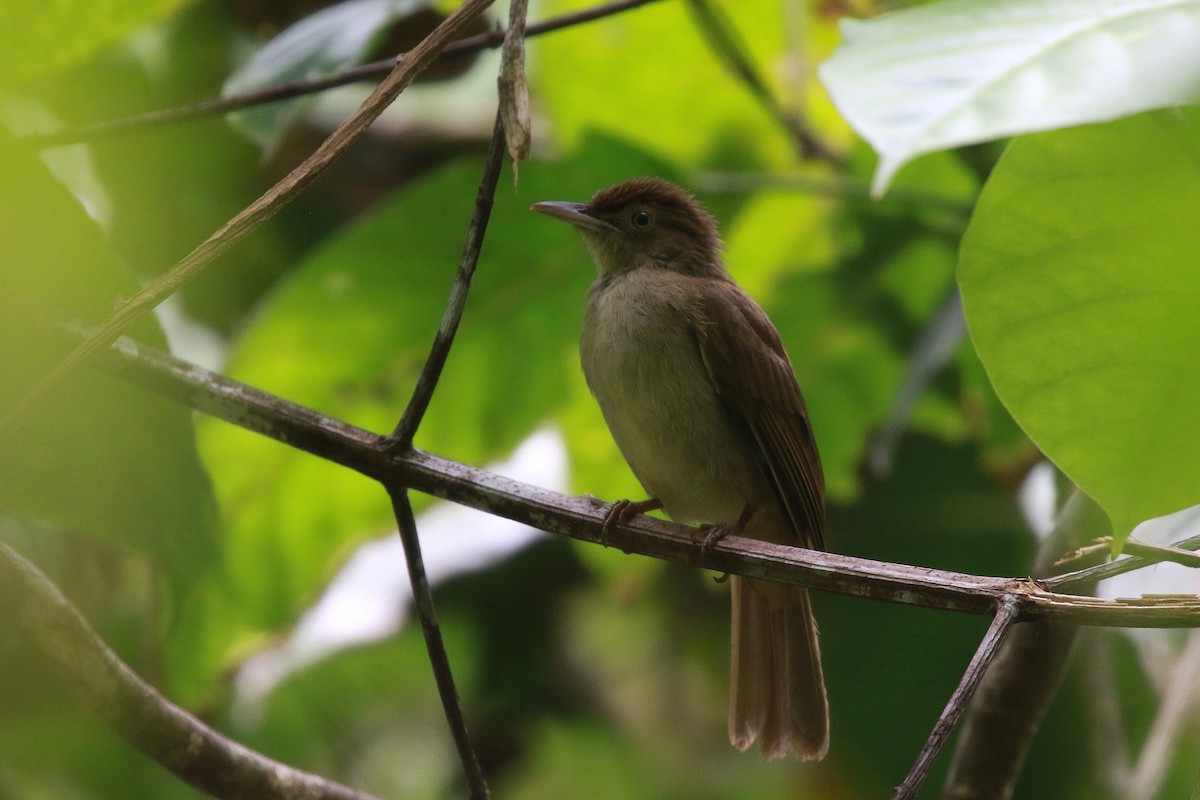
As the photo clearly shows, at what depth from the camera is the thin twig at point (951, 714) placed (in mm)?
1412

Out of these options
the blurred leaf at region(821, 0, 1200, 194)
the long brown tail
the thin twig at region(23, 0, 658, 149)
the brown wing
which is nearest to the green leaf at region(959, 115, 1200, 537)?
Result: the blurred leaf at region(821, 0, 1200, 194)

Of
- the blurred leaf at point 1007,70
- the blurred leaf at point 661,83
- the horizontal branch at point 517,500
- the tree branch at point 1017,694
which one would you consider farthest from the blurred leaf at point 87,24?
the tree branch at point 1017,694

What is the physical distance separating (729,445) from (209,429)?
4.65 feet

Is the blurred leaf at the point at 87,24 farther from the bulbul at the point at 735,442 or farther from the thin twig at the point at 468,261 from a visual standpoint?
the bulbul at the point at 735,442

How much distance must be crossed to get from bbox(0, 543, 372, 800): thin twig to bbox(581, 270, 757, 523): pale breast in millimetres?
1400

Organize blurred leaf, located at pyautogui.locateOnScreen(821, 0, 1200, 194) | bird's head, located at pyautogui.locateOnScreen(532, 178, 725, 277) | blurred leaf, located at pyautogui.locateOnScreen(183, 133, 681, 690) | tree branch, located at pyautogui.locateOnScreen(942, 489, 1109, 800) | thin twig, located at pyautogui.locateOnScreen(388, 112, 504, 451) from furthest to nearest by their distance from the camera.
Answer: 1. bird's head, located at pyautogui.locateOnScreen(532, 178, 725, 277)
2. blurred leaf, located at pyautogui.locateOnScreen(183, 133, 681, 690)
3. tree branch, located at pyautogui.locateOnScreen(942, 489, 1109, 800)
4. thin twig, located at pyautogui.locateOnScreen(388, 112, 504, 451)
5. blurred leaf, located at pyautogui.locateOnScreen(821, 0, 1200, 194)

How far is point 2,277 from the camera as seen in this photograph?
3.00ft

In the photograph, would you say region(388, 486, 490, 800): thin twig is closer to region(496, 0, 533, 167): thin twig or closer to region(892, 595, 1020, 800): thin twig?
region(496, 0, 533, 167): thin twig

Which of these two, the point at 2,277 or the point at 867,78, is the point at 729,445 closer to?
the point at 867,78

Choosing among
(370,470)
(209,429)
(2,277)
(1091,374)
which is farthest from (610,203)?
(2,277)

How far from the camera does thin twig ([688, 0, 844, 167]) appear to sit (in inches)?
138

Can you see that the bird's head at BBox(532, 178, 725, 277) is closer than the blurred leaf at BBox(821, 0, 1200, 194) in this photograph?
No

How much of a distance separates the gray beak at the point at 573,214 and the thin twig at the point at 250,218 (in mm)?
1577

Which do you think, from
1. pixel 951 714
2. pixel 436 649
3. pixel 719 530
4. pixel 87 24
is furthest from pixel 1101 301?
pixel 87 24
